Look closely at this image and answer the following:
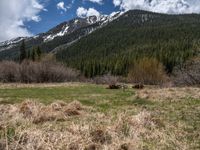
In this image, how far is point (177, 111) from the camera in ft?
48.5

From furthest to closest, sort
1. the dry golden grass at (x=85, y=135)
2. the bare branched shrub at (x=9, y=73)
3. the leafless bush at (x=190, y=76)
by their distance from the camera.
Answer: the bare branched shrub at (x=9, y=73) → the leafless bush at (x=190, y=76) → the dry golden grass at (x=85, y=135)

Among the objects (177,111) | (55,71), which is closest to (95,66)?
(55,71)

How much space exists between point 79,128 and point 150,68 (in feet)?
273

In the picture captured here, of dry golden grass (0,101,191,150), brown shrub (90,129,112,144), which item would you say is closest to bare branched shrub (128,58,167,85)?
dry golden grass (0,101,191,150)

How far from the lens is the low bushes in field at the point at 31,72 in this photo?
71.3 metres

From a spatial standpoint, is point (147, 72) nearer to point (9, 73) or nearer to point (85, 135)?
point (9, 73)

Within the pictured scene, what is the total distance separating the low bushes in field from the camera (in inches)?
2808

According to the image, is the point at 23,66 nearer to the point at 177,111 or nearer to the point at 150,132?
the point at 177,111

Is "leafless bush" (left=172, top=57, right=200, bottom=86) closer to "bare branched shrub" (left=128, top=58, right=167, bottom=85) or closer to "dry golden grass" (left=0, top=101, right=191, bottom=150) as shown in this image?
"dry golden grass" (left=0, top=101, right=191, bottom=150)

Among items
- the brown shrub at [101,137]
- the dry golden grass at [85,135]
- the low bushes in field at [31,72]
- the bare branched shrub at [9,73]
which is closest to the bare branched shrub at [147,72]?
the low bushes in field at [31,72]

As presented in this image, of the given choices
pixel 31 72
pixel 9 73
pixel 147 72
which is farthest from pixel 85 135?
pixel 147 72

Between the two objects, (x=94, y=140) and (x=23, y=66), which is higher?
(x=23, y=66)

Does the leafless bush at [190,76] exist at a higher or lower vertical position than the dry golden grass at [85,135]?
higher

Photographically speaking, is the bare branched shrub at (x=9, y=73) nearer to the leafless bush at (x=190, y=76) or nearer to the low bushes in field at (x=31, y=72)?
the low bushes in field at (x=31, y=72)
